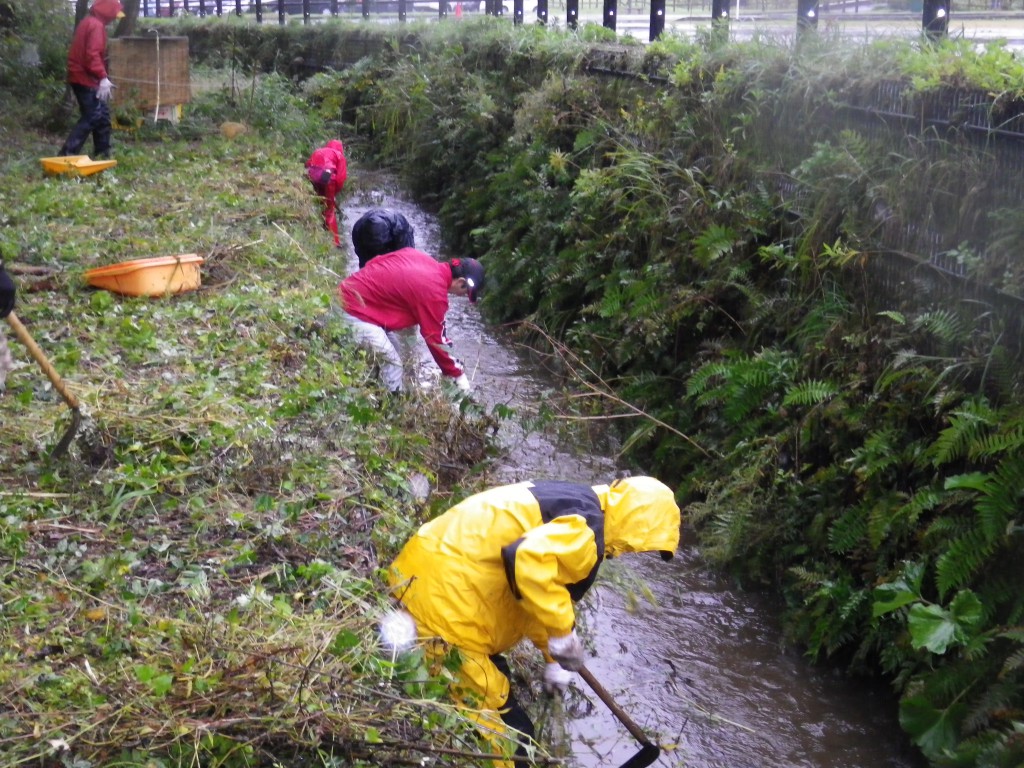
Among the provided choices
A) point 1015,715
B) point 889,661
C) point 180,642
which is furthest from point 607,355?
point 180,642

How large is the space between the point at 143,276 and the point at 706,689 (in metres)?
4.71

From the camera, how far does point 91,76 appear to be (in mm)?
12680

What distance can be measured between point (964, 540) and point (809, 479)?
4.43ft

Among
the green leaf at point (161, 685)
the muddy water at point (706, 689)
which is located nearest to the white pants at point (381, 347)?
the muddy water at point (706, 689)

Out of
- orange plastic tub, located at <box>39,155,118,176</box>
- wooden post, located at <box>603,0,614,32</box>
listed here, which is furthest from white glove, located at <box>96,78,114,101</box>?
wooden post, located at <box>603,0,614,32</box>

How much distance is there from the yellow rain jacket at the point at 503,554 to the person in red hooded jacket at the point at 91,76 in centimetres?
1034

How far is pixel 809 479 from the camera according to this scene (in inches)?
245

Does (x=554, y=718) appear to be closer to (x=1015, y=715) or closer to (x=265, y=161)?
(x=1015, y=715)

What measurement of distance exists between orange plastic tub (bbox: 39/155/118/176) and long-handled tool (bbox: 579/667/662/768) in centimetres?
951

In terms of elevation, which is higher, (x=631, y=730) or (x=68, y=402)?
(x=68, y=402)

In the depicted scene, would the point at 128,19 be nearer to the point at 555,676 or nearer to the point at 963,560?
the point at 555,676

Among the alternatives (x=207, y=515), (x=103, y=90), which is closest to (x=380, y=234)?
(x=207, y=515)

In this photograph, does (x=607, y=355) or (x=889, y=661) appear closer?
(x=889, y=661)

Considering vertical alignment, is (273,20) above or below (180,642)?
above
